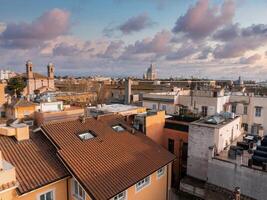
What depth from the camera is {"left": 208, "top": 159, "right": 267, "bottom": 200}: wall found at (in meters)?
14.5

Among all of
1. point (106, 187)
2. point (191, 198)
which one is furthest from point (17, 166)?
point (191, 198)

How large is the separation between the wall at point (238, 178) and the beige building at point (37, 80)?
199ft

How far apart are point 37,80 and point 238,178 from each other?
69.8 metres

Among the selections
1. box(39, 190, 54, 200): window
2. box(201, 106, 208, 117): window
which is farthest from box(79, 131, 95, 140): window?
box(201, 106, 208, 117): window

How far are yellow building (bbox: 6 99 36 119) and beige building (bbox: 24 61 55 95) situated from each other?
30.3 meters

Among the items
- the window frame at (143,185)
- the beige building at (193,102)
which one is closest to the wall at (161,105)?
the beige building at (193,102)

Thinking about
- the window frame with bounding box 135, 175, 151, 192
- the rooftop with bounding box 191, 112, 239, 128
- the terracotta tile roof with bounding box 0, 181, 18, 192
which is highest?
the rooftop with bounding box 191, 112, 239, 128

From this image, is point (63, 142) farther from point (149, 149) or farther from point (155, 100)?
point (155, 100)

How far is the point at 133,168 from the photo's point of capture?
556 inches

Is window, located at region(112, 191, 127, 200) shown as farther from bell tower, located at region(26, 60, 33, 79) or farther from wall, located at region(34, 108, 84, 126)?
bell tower, located at region(26, 60, 33, 79)

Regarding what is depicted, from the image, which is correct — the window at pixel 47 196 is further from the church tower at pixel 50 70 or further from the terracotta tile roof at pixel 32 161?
the church tower at pixel 50 70

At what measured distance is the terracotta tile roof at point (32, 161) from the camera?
1112 centimetres

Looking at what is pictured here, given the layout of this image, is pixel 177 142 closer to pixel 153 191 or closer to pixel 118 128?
pixel 118 128

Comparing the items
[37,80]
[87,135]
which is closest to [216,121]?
[87,135]
